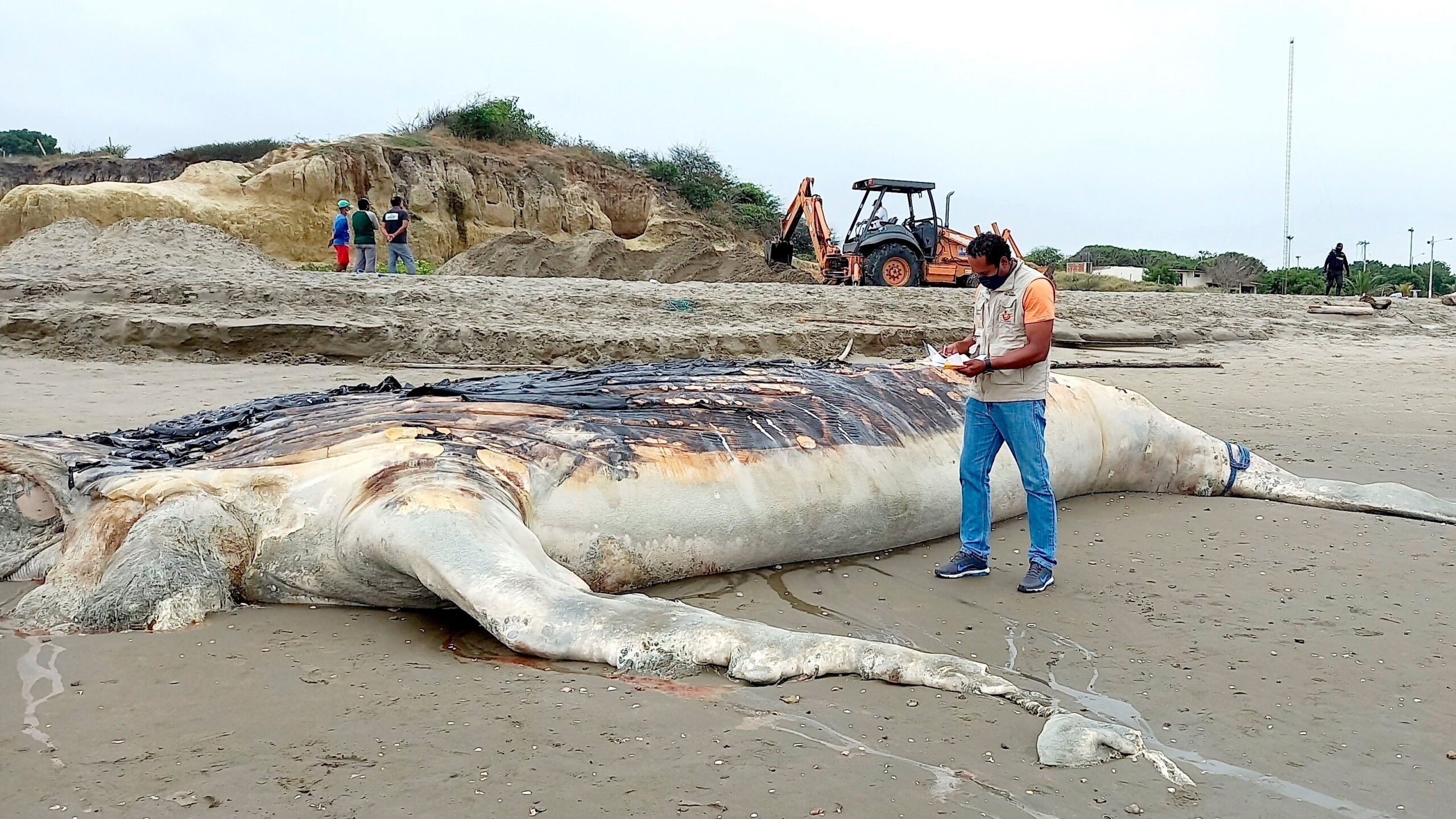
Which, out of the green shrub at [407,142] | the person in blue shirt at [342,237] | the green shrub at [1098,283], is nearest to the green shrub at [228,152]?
the green shrub at [407,142]

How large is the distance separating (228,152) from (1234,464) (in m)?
29.6

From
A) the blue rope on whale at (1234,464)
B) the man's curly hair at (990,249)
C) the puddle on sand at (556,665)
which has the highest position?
the man's curly hair at (990,249)

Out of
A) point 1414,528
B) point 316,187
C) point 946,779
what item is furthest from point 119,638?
point 316,187

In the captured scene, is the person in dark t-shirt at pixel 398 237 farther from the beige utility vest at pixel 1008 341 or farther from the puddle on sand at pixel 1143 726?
the puddle on sand at pixel 1143 726

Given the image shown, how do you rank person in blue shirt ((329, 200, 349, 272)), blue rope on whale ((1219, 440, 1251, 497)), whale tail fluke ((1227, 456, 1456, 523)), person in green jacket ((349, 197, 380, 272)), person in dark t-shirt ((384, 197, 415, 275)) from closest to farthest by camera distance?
whale tail fluke ((1227, 456, 1456, 523))
blue rope on whale ((1219, 440, 1251, 497))
person in dark t-shirt ((384, 197, 415, 275))
person in green jacket ((349, 197, 380, 272))
person in blue shirt ((329, 200, 349, 272))

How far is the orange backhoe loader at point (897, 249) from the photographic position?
21.0m

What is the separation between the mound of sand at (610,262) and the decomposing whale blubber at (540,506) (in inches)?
672

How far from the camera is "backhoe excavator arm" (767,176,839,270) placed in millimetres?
23234

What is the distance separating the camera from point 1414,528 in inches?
197

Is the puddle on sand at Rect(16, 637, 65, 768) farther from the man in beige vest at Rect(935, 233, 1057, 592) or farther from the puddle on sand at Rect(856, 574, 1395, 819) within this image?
the man in beige vest at Rect(935, 233, 1057, 592)

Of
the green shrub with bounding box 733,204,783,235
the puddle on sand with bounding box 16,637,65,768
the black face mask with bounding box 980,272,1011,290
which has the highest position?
the green shrub with bounding box 733,204,783,235

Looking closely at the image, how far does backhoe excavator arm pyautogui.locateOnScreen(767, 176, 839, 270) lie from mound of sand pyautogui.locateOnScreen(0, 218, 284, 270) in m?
10.8

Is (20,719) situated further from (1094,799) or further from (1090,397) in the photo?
(1090,397)

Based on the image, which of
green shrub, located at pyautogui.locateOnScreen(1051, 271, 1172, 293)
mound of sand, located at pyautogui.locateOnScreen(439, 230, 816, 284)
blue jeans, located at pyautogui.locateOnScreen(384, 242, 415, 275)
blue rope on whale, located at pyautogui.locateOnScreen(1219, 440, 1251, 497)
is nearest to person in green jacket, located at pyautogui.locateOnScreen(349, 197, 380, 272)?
blue jeans, located at pyautogui.locateOnScreen(384, 242, 415, 275)
